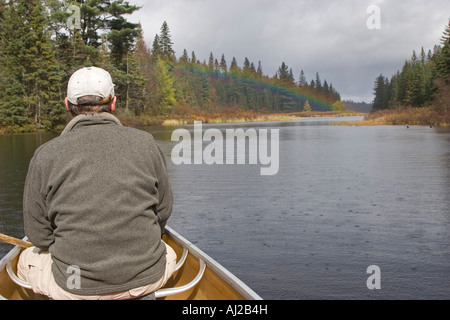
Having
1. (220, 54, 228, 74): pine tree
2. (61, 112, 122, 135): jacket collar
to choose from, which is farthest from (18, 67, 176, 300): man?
(220, 54, 228, 74): pine tree

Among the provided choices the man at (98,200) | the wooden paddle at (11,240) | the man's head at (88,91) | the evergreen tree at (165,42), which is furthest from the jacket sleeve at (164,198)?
the evergreen tree at (165,42)

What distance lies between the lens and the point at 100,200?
2.52 m

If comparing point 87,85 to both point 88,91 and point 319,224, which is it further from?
point 319,224

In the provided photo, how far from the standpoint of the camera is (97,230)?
2.54 metres

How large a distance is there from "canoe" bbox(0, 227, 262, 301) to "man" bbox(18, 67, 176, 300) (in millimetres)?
697

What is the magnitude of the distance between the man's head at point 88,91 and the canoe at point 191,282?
139 centimetres

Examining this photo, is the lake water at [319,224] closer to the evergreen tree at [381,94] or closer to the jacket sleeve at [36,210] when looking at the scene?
Result: the jacket sleeve at [36,210]

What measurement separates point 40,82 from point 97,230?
1605 inches

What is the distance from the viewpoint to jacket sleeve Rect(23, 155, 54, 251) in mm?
2688

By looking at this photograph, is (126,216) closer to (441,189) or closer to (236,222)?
(236,222)

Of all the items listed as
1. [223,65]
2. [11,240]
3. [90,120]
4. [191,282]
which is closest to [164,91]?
[11,240]

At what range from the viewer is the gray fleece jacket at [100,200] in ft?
→ 8.28
